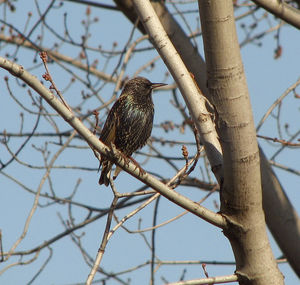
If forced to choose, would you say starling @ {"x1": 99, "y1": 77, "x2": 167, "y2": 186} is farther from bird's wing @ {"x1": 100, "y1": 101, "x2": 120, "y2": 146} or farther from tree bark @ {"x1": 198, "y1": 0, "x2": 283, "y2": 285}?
tree bark @ {"x1": 198, "y1": 0, "x2": 283, "y2": 285}

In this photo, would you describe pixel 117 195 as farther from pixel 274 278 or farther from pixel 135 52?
pixel 135 52

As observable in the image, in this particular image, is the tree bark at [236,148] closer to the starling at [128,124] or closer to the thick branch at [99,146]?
the thick branch at [99,146]

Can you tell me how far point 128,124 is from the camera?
Answer: 15.5 ft

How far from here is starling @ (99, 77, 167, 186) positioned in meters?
4.60

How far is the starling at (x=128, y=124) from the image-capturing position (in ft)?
15.1

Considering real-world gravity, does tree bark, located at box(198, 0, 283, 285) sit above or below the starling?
below

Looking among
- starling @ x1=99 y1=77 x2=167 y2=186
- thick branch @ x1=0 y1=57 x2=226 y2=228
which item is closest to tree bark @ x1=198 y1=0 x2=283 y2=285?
thick branch @ x1=0 y1=57 x2=226 y2=228

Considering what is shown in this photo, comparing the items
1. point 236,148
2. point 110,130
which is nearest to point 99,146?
point 236,148

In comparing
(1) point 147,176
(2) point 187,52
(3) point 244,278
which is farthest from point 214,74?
(2) point 187,52

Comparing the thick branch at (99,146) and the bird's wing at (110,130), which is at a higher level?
the bird's wing at (110,130)

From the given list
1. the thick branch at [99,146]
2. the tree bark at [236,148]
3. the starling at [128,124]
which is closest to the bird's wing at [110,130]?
the starling at [128,124]

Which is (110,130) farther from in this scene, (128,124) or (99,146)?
(99,146)

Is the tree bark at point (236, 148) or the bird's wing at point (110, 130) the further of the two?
the bird's wing at point (110, 130)

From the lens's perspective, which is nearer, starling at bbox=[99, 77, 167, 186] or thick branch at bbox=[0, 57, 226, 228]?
thick branch at bbox=[0, 57, 226, 228]
